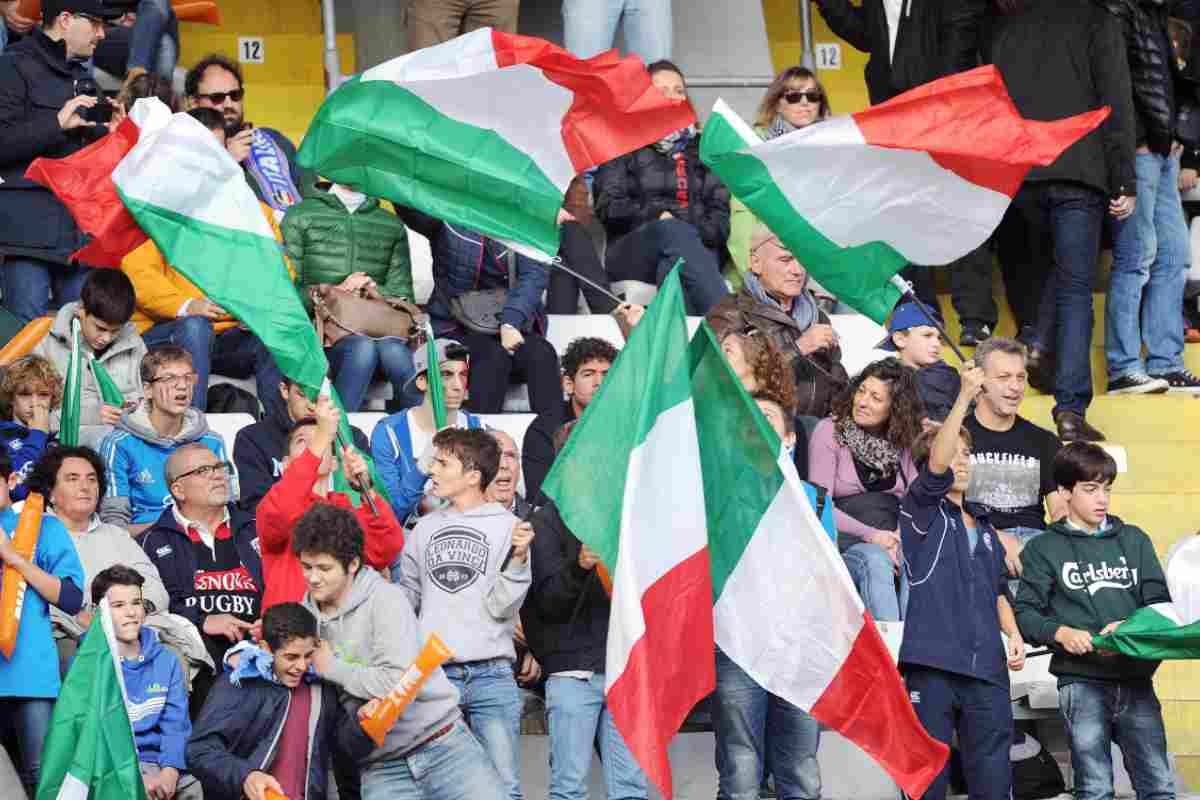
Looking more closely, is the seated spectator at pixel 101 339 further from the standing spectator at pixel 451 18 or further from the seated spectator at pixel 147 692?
the standing spectator at pixel 451 18

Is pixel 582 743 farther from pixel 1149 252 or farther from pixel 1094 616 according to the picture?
pixel 1149 252

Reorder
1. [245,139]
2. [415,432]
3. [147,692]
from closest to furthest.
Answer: [147,692], [415,432], [245,139]

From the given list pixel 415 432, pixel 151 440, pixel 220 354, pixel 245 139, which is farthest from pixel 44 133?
pixel 415 432

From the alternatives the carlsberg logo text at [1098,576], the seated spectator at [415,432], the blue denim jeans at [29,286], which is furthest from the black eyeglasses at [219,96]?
the carlsberg logo text at [1098,576]

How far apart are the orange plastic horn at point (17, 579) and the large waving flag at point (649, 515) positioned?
192 centimetres

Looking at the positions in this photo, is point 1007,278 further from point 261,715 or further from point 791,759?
point 261,715

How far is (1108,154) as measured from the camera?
1302 centimetres

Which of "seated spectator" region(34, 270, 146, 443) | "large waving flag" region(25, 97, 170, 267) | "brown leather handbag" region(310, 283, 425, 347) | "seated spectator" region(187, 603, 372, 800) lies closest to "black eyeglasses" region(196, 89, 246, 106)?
"large waving flag" region(25, 97, 170, 267)

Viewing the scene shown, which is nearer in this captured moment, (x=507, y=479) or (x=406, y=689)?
(x=406, y=689)

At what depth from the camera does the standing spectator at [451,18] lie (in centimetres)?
1376

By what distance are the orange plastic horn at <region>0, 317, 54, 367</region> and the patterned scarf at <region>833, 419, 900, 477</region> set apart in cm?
326

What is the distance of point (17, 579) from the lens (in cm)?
959

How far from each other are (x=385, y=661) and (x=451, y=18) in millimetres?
5309

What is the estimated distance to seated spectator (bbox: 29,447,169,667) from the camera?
32.7 feet
